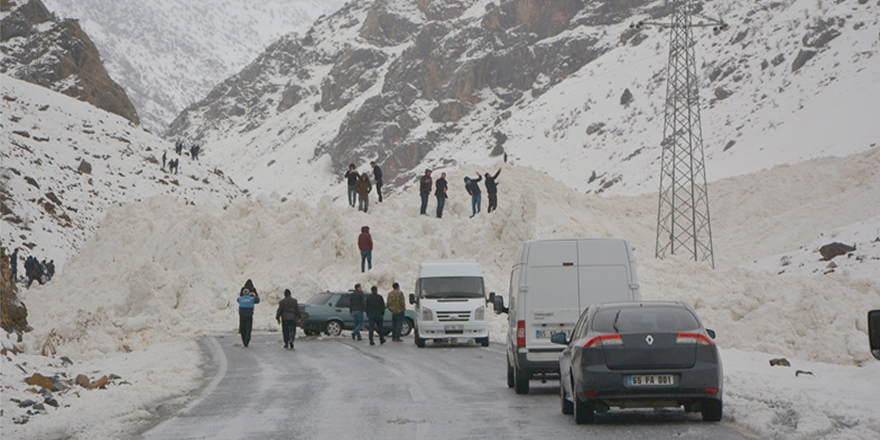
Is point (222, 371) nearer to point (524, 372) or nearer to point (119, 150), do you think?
point (524, 372)

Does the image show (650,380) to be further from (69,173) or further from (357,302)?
(69,173)

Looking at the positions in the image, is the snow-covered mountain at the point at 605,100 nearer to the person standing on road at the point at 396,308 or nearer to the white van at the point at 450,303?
the white van at the point at 450,303

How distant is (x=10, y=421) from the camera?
13.9 m

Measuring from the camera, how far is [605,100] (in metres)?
126

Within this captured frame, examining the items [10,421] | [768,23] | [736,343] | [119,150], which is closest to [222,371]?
[10,421]

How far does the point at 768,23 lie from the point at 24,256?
8255 centimetres

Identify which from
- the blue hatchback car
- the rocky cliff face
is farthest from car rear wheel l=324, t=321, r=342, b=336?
the rocky cliff face

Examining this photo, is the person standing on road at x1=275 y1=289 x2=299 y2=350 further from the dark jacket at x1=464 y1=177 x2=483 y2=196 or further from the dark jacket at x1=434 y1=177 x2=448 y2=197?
the dark jacket at x1=464 y1=177 x2=483 y2=196

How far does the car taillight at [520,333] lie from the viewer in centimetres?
1553

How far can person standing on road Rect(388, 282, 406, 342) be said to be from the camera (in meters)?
29.3

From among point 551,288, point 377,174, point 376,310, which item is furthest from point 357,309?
point 551,288

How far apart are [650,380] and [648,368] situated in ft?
0.44

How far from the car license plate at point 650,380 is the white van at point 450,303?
15858mm

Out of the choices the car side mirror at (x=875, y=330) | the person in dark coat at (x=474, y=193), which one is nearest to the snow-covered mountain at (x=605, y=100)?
the person in dark coat at (x=474, y=193)
